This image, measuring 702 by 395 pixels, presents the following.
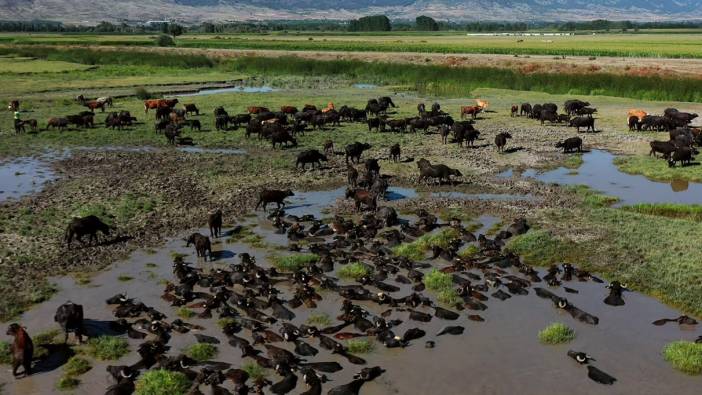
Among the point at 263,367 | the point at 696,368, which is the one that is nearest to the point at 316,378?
the point at 263,367

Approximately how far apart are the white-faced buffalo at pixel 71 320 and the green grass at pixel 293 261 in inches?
189

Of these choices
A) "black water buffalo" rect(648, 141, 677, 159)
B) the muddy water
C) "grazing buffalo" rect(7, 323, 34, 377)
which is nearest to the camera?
the muddy water

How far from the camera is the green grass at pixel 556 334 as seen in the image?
1150 cm

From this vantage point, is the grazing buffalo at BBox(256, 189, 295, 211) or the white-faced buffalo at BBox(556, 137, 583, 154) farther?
the white-faced buffalo at BBox(556, 137, 583, 154)

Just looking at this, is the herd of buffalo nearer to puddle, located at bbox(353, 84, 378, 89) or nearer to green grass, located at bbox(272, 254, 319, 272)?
green grass, located at bbox(272, 254, 319, 272)

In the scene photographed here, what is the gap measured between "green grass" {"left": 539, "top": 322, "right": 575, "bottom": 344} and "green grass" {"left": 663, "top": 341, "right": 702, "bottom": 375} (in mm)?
1611

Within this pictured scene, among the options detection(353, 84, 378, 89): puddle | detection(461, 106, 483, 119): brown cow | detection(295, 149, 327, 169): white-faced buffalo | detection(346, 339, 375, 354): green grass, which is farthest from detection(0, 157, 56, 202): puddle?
detection(353, 84, 378, 89): puddle

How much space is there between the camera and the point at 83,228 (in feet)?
52.3

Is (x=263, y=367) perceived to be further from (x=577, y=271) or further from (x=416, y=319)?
(x=577, y=271)

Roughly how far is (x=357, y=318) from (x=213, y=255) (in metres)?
5.40

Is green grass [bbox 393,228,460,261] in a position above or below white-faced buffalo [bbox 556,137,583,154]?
below

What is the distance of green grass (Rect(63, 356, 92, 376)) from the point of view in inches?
414

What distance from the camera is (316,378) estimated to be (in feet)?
32.8

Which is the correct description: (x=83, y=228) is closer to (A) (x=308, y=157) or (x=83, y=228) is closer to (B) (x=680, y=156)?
(A) (x=308, y=157)
